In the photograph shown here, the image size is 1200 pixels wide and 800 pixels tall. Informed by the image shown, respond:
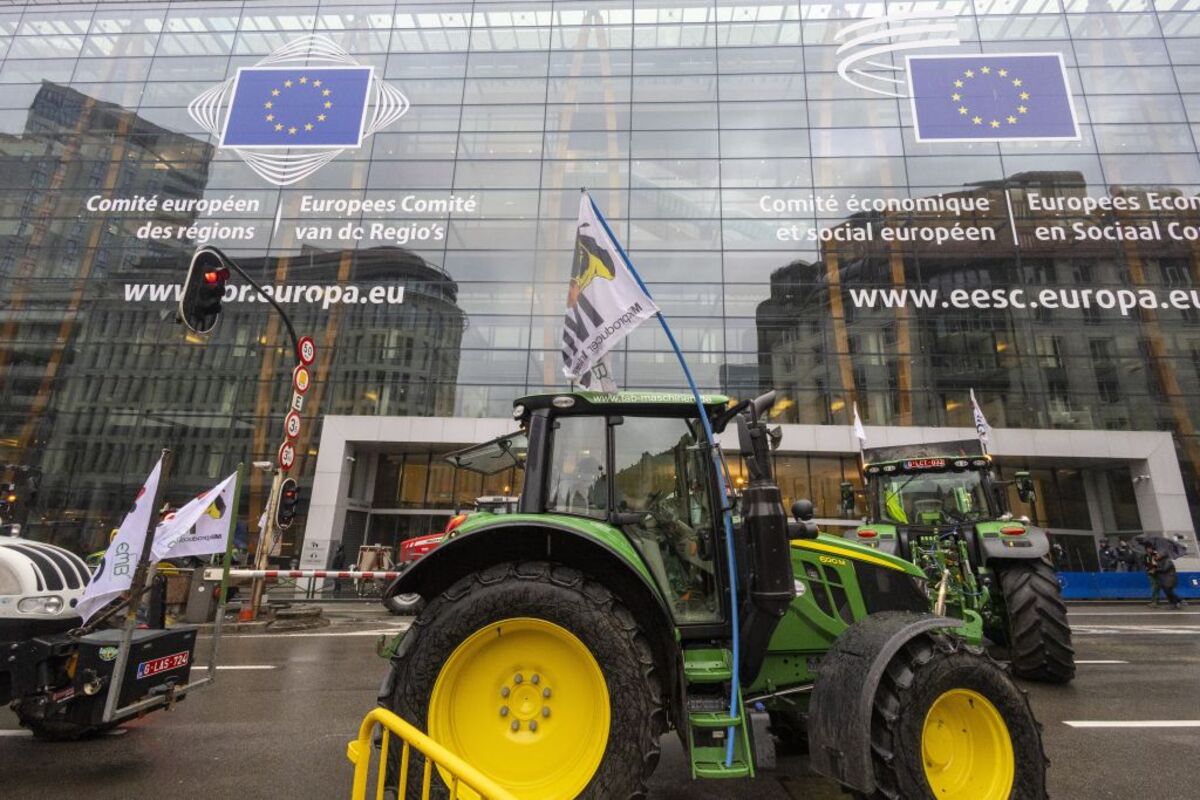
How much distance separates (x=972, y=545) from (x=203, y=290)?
41.0 ft

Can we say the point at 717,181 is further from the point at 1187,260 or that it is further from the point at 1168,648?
the point at 1168,648

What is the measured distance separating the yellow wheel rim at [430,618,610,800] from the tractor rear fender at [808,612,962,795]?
113 centimetres

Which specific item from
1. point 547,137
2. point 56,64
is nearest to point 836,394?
point 547,137

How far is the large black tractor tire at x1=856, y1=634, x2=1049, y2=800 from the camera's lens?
2797 millimetres

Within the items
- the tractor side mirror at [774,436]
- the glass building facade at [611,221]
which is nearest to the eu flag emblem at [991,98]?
the glass building facade at [611,221]

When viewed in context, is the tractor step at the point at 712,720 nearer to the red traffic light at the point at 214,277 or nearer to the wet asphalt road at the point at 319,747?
the wet asphalt road at the point at 319,747

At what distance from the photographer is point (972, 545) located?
724 cm

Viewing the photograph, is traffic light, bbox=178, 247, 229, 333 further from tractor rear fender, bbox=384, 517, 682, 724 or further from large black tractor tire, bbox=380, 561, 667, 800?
large black tractor tire, bbox=380, 561, 667, 800

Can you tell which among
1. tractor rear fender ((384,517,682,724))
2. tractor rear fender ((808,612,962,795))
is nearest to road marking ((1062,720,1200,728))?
tractor rear fender ((808,612,962,795))

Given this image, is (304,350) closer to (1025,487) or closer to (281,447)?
(281,447)

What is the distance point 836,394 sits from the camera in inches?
900

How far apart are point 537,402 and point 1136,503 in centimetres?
2806

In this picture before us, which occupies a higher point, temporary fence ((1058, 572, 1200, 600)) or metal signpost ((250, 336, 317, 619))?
metal signpost ((250, 336, 317, 619))

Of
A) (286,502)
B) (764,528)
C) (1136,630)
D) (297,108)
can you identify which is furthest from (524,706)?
(297,108)
